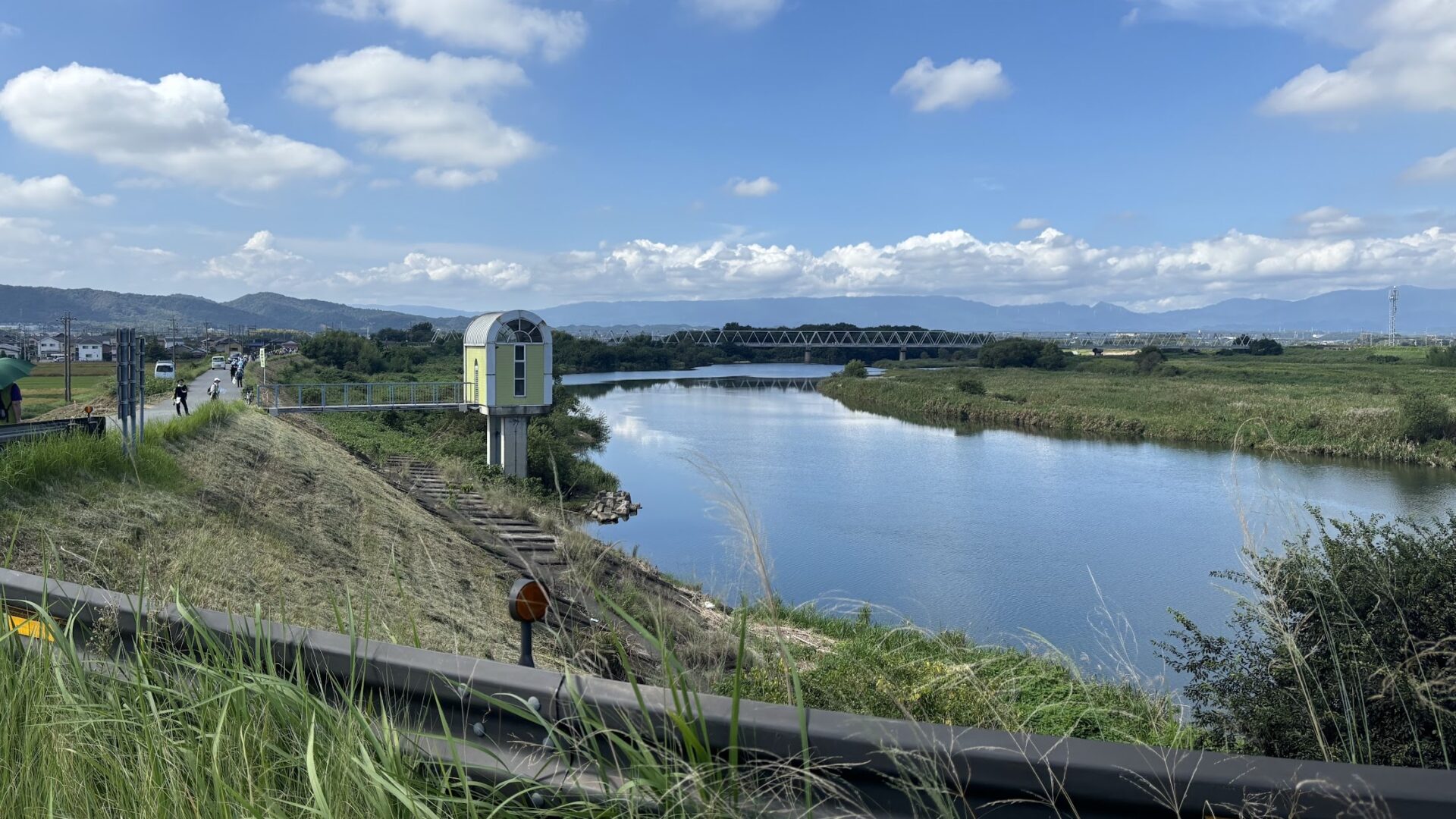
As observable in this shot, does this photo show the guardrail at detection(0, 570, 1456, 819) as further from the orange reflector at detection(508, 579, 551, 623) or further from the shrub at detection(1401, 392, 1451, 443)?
the shrub at detection(1401, 392, 1451, 443)

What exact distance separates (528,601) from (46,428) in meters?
9.54

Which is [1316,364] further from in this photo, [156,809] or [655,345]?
[156,809]

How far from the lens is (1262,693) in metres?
4.86

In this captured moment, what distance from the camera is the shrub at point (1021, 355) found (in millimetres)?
90188

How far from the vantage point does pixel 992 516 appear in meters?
24.1

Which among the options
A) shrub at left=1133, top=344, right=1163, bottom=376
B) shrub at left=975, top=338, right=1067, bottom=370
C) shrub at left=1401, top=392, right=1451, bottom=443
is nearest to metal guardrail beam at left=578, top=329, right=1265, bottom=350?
shrub at left=975, top=338, right=1067, bottom=370

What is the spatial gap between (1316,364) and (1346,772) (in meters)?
87.0

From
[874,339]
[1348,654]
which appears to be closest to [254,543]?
[1348,654]

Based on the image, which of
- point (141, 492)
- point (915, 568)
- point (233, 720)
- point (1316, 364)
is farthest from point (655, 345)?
point (233, 720)

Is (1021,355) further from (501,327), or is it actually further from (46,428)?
(46,428)

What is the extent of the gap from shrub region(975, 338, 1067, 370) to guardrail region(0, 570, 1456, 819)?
91.2m

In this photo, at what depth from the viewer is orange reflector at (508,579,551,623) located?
102 inches

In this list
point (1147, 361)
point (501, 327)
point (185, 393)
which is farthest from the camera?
point (1147, 361)

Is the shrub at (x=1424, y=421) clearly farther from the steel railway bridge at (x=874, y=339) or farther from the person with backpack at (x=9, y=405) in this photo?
the steel railway bridge at (x=874, y=339)
